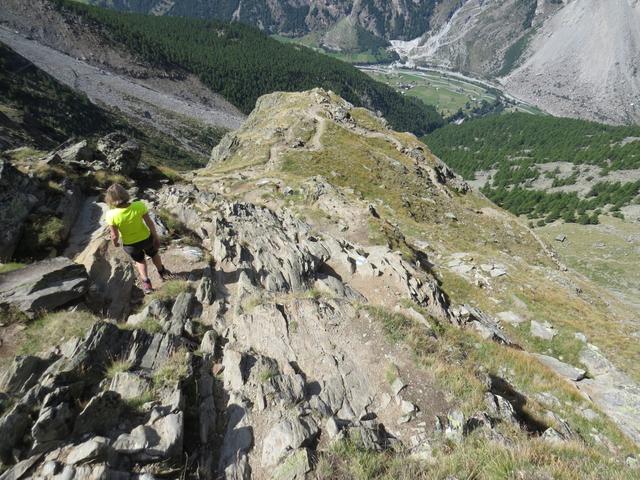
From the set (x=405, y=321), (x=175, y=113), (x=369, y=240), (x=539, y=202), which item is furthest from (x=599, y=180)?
(x=175, y=113)

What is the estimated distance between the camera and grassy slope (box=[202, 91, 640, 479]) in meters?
7.04

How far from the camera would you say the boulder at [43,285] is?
9.95 m

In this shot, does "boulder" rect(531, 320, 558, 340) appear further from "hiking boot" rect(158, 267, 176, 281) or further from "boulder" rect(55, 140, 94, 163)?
"boulder" rect(55, 140, 94, 163)

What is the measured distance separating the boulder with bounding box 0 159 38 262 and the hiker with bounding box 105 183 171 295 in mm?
5329

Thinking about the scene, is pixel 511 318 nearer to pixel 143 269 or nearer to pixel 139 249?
pixel 143 269

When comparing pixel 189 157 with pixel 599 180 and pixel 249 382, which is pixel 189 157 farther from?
pixel 599 180

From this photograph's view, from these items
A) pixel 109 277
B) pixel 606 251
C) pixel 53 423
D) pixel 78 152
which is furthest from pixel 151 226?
pixel 606 251

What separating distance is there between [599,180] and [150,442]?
181m

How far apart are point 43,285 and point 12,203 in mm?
6286

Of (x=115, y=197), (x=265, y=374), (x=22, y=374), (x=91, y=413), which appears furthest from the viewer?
(x=115, y=197)

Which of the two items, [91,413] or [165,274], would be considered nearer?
[91,413]

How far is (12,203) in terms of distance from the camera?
557 inches

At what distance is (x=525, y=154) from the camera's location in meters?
198

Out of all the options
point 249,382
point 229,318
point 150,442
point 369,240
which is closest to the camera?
point 150,442
